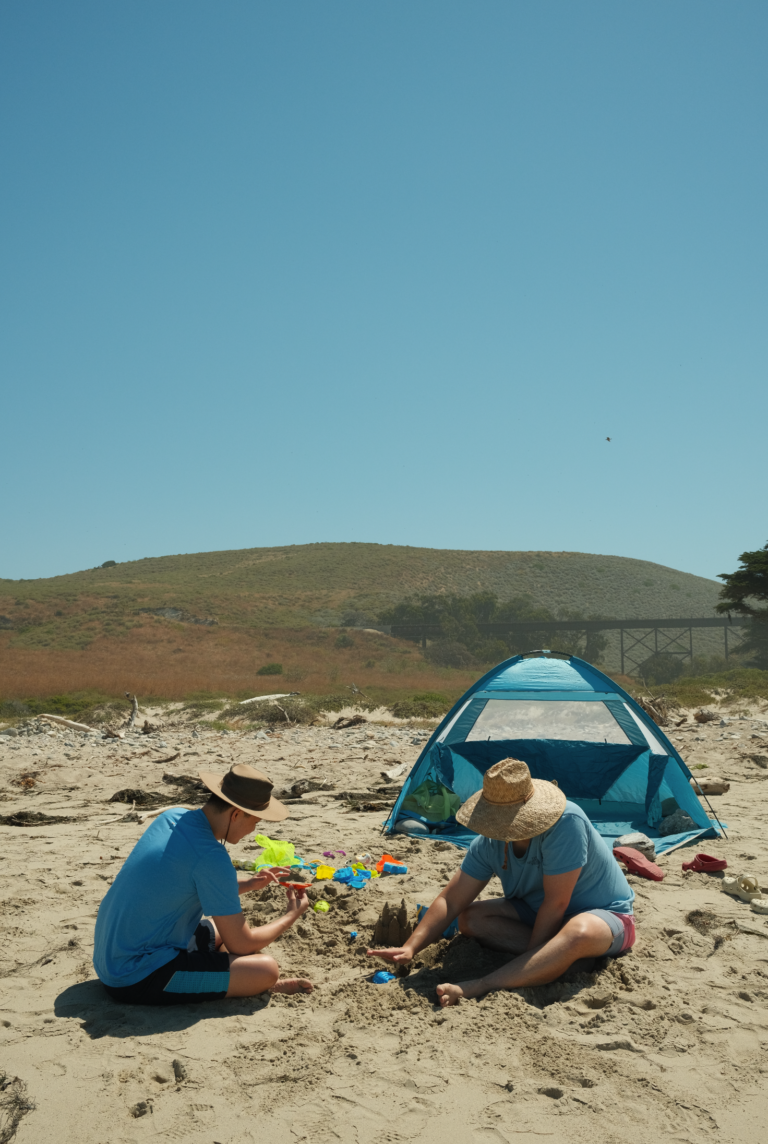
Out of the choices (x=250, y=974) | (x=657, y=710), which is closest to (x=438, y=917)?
(x=250, y=974)

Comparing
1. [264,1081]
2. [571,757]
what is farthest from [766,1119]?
[571,757]

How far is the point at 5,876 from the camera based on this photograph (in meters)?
5.44

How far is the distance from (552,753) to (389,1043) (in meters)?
4.86

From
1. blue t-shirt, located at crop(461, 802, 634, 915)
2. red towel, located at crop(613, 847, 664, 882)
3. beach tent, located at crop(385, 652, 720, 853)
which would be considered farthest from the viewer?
beach tent, located at crop(385, 652, 720, 853)

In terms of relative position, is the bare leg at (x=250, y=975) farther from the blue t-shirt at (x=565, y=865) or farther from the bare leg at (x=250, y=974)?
the blue t-shirt at (x=565, y=865)

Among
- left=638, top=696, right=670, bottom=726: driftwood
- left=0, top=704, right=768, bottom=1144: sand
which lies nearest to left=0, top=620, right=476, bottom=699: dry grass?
left=638, top=696, right=670, bottom=726: driftwood

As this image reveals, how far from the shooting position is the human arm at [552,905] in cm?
366

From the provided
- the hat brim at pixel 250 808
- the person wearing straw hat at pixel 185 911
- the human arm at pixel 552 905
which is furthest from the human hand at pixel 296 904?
the human arm at pixel 552 905

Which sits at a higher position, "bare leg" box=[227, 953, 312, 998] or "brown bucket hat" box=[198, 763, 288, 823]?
"brown bucket hat" box=[198, 763, 288, 823]

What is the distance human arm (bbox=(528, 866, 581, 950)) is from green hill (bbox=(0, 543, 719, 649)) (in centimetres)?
4007

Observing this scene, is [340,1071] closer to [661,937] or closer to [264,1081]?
[264,1081]

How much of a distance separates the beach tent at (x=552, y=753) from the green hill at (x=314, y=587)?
36.4 metres

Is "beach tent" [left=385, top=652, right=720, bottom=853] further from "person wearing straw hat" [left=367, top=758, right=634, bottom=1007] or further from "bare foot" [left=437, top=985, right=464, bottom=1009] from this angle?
"bare foot" [left=437, top=985, right=464, bottom=1009]

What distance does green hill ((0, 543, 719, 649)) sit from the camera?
160ft
